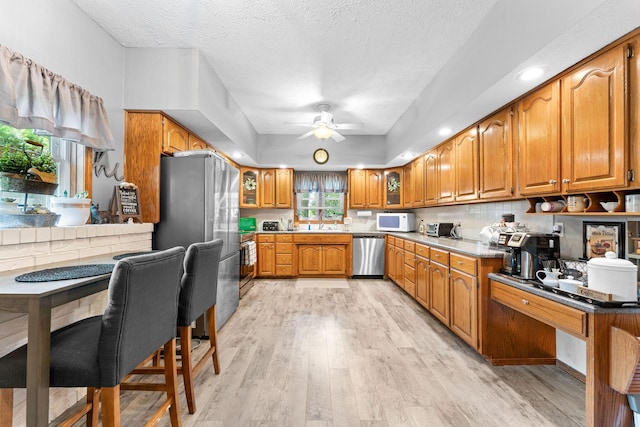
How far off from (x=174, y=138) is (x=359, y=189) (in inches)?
144

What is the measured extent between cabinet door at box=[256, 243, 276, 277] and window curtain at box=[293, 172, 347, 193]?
1391mm

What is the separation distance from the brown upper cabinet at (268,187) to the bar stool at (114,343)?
14.8ft

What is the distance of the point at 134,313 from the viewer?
1.20 meters

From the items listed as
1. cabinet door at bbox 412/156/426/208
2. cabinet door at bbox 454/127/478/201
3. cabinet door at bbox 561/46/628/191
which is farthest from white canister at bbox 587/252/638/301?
cabinet door at bbox 412/156/426/208

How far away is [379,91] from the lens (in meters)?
3.62

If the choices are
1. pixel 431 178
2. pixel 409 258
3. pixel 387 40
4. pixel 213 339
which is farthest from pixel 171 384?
pixel 431 178

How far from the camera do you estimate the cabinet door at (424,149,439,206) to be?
4098mm

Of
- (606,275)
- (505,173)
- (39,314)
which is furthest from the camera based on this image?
(505,173)

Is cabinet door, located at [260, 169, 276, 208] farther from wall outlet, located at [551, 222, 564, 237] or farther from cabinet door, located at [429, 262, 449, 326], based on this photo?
wall outlet, located at [551, 222, 564, 237]

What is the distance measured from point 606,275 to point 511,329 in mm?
1060

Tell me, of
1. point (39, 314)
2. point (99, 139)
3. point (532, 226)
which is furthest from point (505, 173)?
point (99, 139)

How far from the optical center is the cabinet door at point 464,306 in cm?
246

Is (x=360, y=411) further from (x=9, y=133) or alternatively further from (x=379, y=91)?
(x=379, y=91)

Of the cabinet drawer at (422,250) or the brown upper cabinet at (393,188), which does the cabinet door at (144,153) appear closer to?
the cabinet drawer at (422,250)
